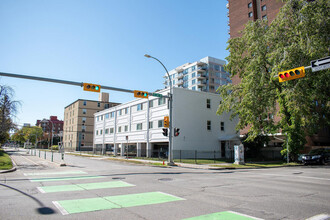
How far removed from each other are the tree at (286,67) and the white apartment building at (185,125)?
233 inches

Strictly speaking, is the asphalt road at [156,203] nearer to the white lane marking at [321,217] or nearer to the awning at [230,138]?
the white lane marking at [321,217]

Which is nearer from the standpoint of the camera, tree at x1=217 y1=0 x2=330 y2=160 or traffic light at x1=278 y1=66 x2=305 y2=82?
traffic light at x1=278 y1=66 x2=305 y2=82

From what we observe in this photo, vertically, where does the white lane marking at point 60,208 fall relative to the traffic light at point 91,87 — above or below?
below

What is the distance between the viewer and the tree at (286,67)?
22938 mm

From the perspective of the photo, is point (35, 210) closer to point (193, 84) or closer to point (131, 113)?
point (131, 113)

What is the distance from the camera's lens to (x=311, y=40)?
23.0 metres

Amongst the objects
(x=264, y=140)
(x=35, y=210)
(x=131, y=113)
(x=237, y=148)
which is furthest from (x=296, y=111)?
(x=131, y=113)

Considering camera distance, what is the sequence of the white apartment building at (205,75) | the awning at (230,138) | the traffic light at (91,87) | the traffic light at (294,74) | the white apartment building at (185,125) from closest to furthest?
1. the traffic light at (294,74)
2. the traffic light at (91,87)
3. the white apartment building at (185,125)
4. the awning at (230,138)
5. the white apartment building at (205,75)

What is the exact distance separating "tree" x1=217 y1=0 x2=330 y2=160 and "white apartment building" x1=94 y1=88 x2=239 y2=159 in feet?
19.4

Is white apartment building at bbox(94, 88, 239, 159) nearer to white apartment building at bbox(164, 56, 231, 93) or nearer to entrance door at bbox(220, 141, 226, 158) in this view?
entrance door at bbox(220, 141, 226, 158)

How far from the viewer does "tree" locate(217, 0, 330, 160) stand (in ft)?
75.3

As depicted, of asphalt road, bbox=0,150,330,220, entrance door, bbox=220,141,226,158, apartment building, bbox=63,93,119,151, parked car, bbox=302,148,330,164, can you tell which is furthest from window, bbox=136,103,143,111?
apartment building, bbox=63,93,119,151

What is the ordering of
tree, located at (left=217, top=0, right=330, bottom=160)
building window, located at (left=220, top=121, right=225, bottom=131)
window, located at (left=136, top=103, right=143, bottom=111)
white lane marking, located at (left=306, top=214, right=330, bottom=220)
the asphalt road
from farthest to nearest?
window, located at (left=136, top=103, right=143, bottom=111) → building window, located at (left=220, top=121, right=225, bottom=131) → tree, located at (left=217, top=0, right=330, bottom=160) → the asphalt road → white lane marking, located at (left=306, top=214, right=330, bottom=220)

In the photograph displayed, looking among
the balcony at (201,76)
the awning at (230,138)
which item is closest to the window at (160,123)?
the awning at (230,138)
